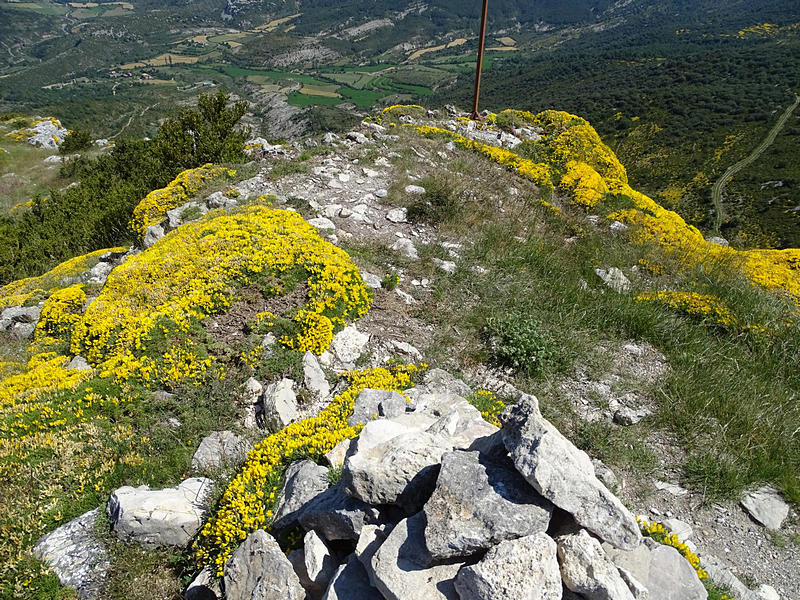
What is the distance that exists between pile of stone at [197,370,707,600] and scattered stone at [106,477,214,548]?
24.9 inches

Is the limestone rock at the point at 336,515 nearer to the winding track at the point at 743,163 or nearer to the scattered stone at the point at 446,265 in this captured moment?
the scattered stone at the point at 446,265

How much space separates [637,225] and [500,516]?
1365cm

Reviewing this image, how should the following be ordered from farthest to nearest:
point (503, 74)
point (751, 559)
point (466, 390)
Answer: point (503, 74), point (466, 390), point (751, 559)

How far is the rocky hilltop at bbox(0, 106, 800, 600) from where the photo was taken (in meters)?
3.16

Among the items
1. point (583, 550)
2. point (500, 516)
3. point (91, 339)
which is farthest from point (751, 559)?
point (91, 339)

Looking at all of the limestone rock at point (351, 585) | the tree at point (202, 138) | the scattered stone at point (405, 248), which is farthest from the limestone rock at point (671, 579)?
the tree at point (202, 138)

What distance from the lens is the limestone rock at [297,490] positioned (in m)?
4.25

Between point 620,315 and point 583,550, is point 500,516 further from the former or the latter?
point 620,315

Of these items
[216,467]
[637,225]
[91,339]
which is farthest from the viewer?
[637,225]

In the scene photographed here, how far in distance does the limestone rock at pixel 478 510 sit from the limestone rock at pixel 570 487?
0.53 feet

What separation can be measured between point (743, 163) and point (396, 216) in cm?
7088

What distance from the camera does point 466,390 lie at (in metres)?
6.32

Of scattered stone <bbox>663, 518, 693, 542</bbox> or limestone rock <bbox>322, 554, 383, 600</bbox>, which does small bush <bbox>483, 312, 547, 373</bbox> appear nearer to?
scattered stone <bbox>663, 518, 693, 542</bbox>

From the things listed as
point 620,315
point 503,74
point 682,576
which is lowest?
point 503,74
